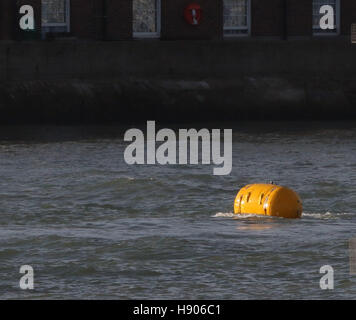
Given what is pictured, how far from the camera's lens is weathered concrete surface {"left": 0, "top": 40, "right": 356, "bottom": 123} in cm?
4325

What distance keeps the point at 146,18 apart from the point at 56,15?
3432 millimetres

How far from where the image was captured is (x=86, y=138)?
134 feet

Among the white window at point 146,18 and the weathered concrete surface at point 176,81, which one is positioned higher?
the white window at point 146,18

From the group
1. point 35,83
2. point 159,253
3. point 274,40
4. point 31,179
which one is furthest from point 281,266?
point 274,40

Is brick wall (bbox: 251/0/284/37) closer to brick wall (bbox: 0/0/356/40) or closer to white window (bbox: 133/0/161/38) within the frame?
brick wall (bbox: 0/0/356/40)

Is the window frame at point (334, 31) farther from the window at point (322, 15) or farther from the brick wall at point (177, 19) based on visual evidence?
the brick wall at point (177, 19)

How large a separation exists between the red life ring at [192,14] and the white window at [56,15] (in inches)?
167

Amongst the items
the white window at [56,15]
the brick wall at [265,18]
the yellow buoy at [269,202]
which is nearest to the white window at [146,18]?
the white window at [56,15]

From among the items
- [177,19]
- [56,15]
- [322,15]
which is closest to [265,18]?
[322,15]

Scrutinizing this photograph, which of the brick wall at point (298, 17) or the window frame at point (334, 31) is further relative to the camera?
the window frame at point (334, 31)

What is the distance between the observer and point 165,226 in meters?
25.6

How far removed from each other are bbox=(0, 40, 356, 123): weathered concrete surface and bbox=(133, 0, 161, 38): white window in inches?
172

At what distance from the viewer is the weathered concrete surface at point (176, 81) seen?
142 feet

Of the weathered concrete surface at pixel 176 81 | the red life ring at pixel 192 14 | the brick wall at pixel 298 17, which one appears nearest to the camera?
the weathered concrete surface at pixel 176 81
